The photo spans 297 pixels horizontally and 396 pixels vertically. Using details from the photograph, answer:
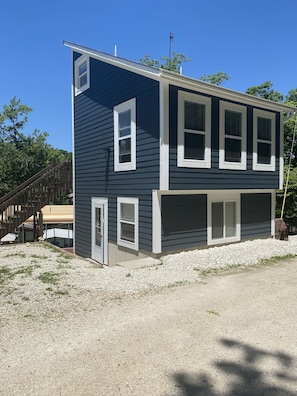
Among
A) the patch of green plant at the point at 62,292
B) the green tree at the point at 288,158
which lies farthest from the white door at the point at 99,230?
the green tree at the point at 288,158

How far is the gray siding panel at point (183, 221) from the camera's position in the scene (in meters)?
8.22

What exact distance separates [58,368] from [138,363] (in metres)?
0.80

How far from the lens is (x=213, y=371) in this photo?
2.92 meters

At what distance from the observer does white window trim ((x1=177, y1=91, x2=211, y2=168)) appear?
7814 millimetres

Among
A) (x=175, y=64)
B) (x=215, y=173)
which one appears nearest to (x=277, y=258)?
(x=215, y=173)

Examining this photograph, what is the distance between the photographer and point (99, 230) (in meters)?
11.0

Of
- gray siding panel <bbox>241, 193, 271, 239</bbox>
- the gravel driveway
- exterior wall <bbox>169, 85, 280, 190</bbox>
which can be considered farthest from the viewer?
gray siding panel <bbox>241, 193, 271, 239</bbox>

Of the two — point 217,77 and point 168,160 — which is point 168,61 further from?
point 168,160

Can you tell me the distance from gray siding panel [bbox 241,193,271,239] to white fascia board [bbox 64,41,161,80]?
5.14 m

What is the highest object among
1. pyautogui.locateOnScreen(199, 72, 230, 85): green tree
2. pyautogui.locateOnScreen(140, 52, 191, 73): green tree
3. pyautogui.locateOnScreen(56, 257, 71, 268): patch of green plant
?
pyautogui.locateOnScreen(140, 52, 191, 73): green tree

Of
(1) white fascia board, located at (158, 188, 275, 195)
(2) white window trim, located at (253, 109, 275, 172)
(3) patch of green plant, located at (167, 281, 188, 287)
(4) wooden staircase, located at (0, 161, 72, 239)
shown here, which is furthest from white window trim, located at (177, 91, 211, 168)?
(4) wooden staircase, located at (0, 161, 72, 239)

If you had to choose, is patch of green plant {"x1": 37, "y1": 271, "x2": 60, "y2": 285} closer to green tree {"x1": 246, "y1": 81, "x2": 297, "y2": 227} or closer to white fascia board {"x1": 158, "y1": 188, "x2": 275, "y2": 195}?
white fascia board {"x1": 158, "y1": 188, "x2": 275, "y2": 195}

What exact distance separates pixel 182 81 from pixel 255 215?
5.57 meters

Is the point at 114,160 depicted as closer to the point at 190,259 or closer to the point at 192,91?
the point at 192,91
